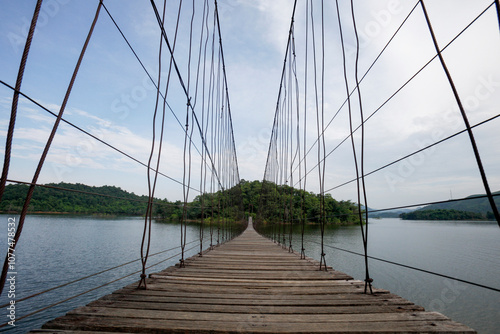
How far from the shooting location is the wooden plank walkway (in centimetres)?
93

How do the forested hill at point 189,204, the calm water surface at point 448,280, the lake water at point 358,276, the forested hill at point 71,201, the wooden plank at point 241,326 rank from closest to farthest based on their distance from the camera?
the wooden plank at point 241,326, the forested hill at point 189,204, the forested hill at point 71,201, the lake water at point 358,276, the calm water surface at point 448,280

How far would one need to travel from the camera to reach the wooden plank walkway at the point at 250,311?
93 centimetres

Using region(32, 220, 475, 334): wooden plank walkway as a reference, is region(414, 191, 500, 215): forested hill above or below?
above

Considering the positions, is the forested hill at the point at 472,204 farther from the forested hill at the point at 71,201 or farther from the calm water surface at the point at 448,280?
the forested hill at the point at 71,201

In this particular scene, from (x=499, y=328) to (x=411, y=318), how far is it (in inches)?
280

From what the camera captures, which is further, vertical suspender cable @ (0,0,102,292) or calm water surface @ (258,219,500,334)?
calm water surface @ (258,219,500,334)

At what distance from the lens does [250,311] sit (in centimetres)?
112

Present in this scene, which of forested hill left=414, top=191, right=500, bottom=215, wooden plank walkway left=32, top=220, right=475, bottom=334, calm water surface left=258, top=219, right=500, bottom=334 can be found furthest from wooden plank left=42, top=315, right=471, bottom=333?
calm water surface left=258, top=219, right=500, bottom=334

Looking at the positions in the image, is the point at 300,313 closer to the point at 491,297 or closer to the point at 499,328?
the point at 499,328

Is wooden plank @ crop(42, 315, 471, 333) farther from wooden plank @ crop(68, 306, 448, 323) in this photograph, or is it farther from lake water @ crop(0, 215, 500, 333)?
lake water @ crop(0, 215, 500, 333)

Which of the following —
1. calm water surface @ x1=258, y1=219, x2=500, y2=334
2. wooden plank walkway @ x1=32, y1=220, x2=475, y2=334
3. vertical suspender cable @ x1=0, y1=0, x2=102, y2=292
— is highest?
vertical suspender cable @ x1=0, y1=0, x2=102, y2=292

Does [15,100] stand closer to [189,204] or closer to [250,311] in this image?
[250,311]

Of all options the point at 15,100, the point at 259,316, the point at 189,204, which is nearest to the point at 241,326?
the point at 259,316

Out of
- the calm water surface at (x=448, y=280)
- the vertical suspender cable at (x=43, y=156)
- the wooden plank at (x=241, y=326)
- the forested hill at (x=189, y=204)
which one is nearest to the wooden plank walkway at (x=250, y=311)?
the wooden plank at (x=241, y=326)
